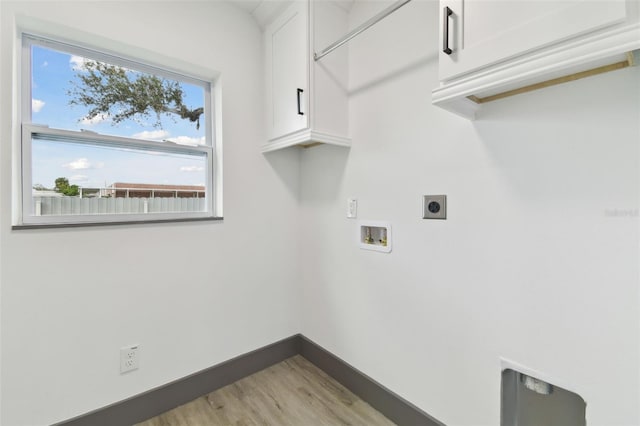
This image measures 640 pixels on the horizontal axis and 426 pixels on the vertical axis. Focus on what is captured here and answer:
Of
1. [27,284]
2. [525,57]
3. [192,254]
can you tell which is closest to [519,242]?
[525,57]

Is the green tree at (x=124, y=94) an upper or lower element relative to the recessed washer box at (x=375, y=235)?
upper

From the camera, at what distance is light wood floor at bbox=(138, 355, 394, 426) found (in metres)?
1.57

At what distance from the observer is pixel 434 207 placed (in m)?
1.37

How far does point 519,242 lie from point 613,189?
322 mm

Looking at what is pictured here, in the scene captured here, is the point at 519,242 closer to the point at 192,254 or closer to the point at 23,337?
the point at 192,254

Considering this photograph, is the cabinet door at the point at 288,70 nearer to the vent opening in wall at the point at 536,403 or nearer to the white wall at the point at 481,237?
the white wall at the point at 481,237

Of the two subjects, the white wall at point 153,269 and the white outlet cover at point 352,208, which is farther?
the white outlet cover at point 352,208

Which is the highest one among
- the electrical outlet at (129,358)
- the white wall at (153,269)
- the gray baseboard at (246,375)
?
the white wall at (153,269)

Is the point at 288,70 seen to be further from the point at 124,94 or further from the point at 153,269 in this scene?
the point at 153,269

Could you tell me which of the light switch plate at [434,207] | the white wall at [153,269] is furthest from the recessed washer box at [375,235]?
the white wall at [153,269]

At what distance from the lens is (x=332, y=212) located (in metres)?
1.95

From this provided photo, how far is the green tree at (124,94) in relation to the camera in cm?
152

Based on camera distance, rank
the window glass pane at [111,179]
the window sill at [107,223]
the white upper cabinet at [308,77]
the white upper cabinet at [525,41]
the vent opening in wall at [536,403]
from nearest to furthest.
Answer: the white upper cabinet at [525,41]
the vent opening in wall at [536,403]
the window sill at [107,223]
the window glass pane at [111,179]
the white upper cabinet at [308,77]

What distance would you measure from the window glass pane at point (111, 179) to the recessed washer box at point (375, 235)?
109 centimetres
